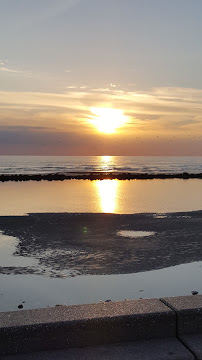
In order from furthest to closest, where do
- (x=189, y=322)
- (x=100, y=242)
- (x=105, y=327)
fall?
(x=100, y=242) → (x=189, y=322) → (x=105, y=327)

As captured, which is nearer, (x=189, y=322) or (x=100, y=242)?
(x=189, y=322)

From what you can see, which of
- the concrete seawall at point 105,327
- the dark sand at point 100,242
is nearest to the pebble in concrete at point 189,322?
the concrete seawall at point 105,327

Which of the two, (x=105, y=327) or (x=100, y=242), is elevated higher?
(x=105, y=327)

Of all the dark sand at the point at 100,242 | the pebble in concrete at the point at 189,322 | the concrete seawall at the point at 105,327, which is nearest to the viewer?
the concrete seawall at the point at 105,327

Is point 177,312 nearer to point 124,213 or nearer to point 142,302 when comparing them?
point 142,302

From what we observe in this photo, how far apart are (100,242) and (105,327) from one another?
9.28 metres

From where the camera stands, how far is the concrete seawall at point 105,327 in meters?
3.98

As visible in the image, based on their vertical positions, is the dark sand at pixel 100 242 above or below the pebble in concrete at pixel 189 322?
below

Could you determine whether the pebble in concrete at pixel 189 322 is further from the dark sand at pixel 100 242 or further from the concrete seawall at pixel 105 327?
the dark sand at pixel 100 242

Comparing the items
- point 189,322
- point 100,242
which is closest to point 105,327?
point 189,322

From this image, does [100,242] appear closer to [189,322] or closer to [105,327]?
[189,322]

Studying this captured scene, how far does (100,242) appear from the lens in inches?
527

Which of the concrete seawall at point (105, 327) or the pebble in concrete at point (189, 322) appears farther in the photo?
the pebble in concrete at point (189, 322)

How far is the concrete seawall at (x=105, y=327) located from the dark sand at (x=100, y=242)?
220 inches
